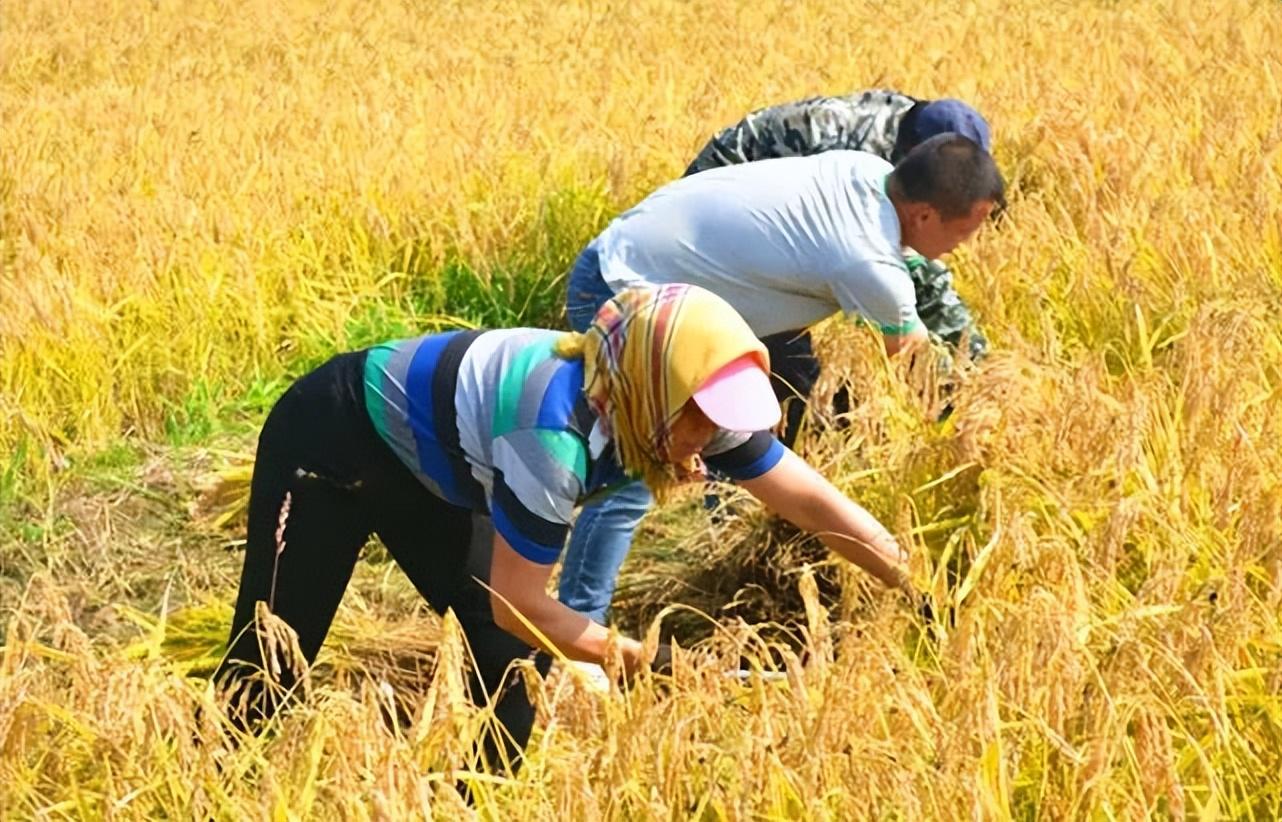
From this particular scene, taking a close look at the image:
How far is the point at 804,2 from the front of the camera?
9711 mm

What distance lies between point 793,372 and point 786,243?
0.48m

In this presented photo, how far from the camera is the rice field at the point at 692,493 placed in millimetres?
1958

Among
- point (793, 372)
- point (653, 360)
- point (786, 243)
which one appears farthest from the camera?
point (793, 372)

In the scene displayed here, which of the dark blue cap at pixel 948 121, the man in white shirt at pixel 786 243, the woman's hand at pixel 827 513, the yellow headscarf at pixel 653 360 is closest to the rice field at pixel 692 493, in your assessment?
the woman's hand at pixel 827 513

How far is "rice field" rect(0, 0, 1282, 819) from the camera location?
1958mm

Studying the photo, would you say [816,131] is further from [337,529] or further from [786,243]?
[337,529]

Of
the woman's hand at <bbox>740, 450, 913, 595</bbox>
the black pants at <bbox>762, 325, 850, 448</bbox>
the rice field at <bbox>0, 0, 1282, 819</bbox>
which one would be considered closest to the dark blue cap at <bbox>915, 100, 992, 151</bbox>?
the rice field at <bbox>0, 0, 1282, 819</bbox>

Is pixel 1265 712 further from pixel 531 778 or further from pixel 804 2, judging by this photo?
pixel 804 2

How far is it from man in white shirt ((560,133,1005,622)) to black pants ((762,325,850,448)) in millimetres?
108

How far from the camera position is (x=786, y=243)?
3.10m

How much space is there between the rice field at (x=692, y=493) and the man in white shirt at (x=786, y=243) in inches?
5.9

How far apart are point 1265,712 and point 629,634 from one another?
1.64 metres

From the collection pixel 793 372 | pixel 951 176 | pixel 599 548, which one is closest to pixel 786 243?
pixel 951 176

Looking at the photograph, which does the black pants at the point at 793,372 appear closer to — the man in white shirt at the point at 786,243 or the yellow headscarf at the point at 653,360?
the man in white shirt at the point at 786,243
